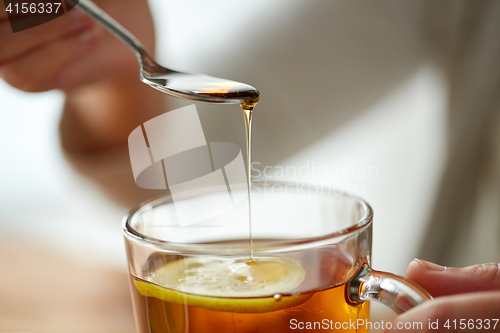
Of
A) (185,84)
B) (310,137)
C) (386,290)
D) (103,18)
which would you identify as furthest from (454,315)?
(310,137)

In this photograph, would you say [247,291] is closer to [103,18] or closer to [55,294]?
[103,18]

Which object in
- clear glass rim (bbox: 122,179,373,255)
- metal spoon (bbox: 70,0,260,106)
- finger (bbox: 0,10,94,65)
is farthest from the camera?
finger (bbox: 0,10,94,65)

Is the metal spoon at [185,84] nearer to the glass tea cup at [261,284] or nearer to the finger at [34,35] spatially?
the glass tea cup at [261,284]

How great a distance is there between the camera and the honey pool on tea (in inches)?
13.6

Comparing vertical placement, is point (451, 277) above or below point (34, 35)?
below

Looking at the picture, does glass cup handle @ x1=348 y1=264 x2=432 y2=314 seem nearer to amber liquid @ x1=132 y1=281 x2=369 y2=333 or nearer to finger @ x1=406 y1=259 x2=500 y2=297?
amber liquid @ x1=132 y1=281 x2=369 y2=333

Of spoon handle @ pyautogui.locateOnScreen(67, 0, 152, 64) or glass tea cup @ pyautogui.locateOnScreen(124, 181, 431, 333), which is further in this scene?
spoon handle @ pyautogui.locateOnScreen(67, 0, 152, 64)

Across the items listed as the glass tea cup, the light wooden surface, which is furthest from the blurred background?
the glass tea cup

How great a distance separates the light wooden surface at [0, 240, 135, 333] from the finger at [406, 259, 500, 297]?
62cm

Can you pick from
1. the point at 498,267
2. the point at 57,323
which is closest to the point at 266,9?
the point at 498,267

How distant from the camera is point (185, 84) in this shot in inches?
19.6

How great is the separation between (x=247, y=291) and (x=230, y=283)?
0.06 ft

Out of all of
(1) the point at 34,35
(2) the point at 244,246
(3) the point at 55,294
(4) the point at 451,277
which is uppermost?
(1) the point at 34,35

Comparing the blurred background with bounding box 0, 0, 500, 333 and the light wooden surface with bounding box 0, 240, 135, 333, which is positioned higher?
the blurred background with bounding box 0, 0, 500, 333
